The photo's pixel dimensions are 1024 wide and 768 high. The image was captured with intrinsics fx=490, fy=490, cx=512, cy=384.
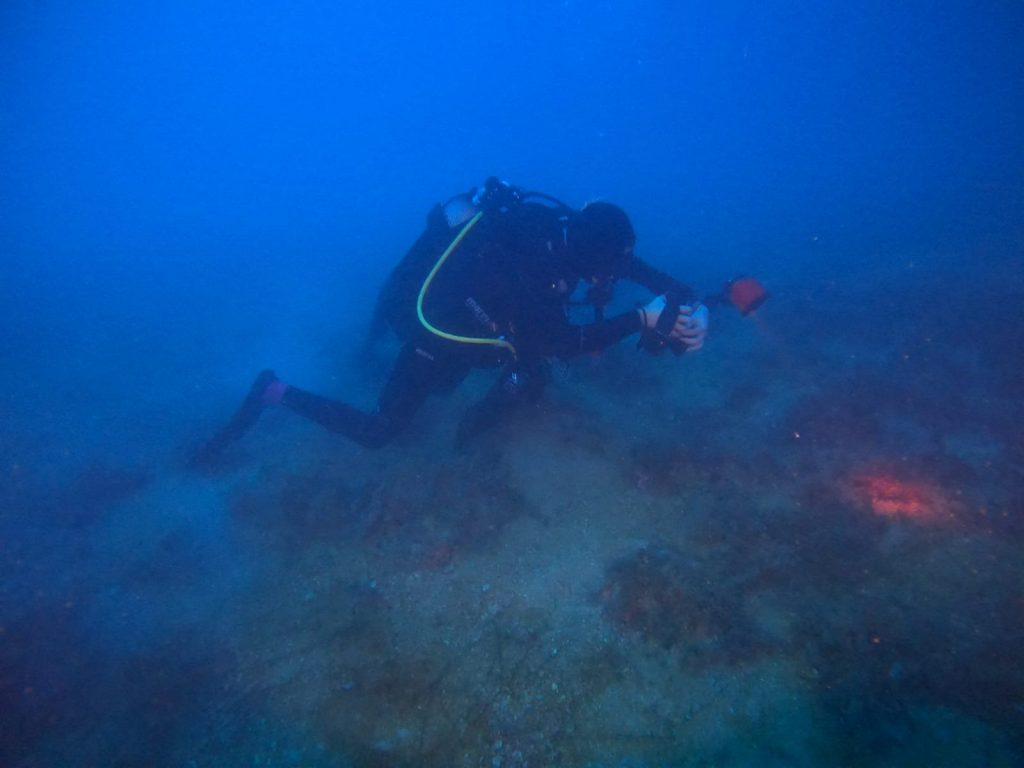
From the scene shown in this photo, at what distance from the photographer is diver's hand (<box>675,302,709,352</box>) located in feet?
14.2

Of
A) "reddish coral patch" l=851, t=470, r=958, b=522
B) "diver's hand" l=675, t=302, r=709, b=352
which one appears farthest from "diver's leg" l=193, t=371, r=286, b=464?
"reddish coral patch" l=851, t=470, r=958, b=522

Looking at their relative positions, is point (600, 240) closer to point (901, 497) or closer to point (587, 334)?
point (587, 334)

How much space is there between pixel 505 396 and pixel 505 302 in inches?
44.7

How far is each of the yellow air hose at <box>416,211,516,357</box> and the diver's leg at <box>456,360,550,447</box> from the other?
0.38 metres

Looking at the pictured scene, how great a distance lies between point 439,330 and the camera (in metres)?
4.85

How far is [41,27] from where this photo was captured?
4656cm

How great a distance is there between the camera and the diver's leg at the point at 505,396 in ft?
17.1

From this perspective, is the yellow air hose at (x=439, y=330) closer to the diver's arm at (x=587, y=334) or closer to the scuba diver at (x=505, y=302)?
the scuba diver at (x=505, y=302)

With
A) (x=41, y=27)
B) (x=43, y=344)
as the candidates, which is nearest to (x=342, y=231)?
(x=43, y=344)

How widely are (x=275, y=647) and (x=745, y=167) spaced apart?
32.7 metres

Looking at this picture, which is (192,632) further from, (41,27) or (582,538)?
(41,27)

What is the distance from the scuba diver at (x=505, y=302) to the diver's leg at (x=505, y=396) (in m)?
0.01

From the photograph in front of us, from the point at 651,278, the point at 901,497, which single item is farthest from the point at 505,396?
the point at 901,497

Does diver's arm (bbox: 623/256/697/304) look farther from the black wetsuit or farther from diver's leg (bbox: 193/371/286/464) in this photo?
diver's leg (bbox: 193/371/286/464)
